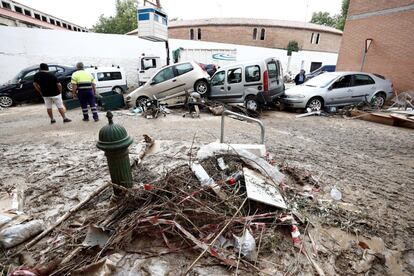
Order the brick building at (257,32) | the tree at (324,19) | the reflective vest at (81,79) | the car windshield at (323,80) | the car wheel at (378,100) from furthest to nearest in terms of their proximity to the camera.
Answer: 1. the tree at (324,19)
2. the brick building at (257,32)
3. the car wheel at (378,100)
4. the car windshield at (323,80)
5. the reflective vest at (81,79)

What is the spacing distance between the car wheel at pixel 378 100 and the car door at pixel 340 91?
1106mm

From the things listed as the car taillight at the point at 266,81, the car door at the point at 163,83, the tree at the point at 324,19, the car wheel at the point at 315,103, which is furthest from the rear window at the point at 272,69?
the tree at the point at 324,19

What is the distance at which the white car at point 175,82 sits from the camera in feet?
28.9

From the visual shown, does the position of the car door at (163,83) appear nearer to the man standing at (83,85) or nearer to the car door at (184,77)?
the car door at (184,77)

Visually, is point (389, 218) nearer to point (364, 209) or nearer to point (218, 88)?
point (364, 209)

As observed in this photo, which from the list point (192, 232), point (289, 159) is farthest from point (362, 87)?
point (192, 232)

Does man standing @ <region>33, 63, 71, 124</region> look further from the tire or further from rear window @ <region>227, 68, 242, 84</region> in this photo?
the tire

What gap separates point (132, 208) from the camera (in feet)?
7.18

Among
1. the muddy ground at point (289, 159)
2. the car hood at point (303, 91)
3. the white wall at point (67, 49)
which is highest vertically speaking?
the white wall at point (67, 49)

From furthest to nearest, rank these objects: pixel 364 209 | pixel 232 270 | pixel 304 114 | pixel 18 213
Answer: pixel 304 114, pixel 364 209, pixel 18 213, pixel 232 270

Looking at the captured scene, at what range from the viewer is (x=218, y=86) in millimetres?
8648

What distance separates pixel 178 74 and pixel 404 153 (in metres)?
7.40

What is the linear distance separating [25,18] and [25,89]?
22378 millimetres

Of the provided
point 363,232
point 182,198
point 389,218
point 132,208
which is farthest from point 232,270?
point 389,218
